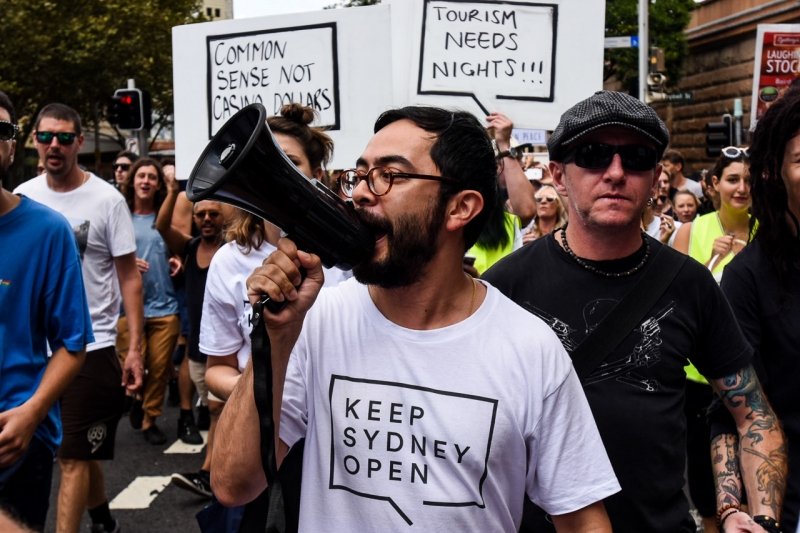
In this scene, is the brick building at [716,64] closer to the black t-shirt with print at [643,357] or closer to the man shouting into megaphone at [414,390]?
the black t-shirt with print at [643,357]

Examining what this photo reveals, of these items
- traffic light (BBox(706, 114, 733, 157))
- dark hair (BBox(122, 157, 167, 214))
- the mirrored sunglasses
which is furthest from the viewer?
traffic light (BBox(706, 114, 733, 157))

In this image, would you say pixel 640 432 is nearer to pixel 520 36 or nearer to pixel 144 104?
pixel 520 36

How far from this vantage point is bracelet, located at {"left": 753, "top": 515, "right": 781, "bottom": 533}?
2537mm

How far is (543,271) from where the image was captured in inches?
108

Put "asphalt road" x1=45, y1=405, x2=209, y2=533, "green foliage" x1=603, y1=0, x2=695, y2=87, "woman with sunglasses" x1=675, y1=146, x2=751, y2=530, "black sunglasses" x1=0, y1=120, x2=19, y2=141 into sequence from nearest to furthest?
1. "black sunglasses" x1=0, y1=120, x2=19, y2=141
2. "woman with sunglasses" x1=675, y1=146, x2=751, y2=530
3. "asphalt road" x1=45, y1=405, x2=209, y2=533
4. "green foliage" x1=603, y1=0, x2=695, y2=87

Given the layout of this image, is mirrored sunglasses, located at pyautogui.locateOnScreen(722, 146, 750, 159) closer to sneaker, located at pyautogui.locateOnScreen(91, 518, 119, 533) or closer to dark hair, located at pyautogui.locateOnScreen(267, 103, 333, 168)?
dark hair, located at pyautogui.locateOnScreen(267, 103, 333, 168)

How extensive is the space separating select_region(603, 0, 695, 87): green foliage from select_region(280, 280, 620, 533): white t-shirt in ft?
106

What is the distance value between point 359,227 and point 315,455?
49 centimetres

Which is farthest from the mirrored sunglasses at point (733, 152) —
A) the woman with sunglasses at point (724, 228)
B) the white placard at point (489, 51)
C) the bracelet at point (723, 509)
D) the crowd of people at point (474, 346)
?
the bracelet at point (723, 509)

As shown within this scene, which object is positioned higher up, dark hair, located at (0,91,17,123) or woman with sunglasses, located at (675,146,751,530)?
dark hair, located at (0,91,17,123)

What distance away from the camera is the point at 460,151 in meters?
2.22

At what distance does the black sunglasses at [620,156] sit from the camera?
107 inches

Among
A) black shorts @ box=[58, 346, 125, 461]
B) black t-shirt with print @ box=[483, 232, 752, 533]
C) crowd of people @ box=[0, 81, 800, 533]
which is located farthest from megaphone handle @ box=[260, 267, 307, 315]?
black shorts @ box=[58, 346, 125, 461]

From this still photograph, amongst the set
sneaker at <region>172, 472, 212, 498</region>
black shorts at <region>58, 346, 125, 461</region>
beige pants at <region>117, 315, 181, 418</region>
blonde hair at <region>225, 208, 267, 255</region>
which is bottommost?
sneaker at <region>172, 472, 212, 498</region>
